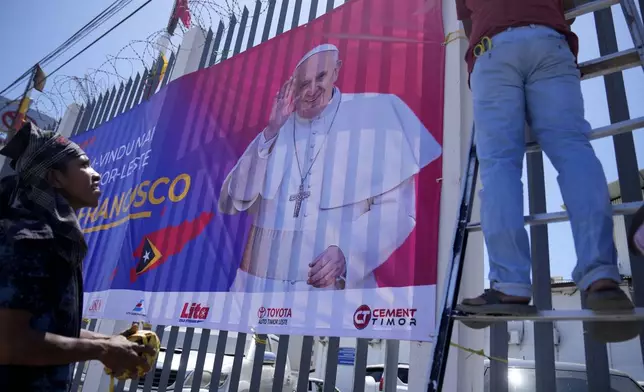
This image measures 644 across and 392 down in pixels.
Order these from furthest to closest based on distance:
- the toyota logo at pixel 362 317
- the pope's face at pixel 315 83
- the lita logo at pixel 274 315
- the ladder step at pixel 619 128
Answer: the pope's face at pixel 315 83, the lita logo at pixel 274 315, the toyota logo at pixel 362 317, the ladder step at pixel 619 128

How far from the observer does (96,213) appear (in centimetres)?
460

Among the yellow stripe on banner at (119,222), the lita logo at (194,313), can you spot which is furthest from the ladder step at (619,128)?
the yellow stripe on banner at (119,222)

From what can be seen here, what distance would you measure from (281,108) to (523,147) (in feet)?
6.14

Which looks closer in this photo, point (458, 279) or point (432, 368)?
point (432, 368)

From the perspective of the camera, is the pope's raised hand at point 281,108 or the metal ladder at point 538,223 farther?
the pope's raised hand at point 281,108

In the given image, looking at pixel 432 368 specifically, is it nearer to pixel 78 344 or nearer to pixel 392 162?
pixel 78 344

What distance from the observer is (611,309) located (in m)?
1.15

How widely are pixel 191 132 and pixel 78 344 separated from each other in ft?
8.84

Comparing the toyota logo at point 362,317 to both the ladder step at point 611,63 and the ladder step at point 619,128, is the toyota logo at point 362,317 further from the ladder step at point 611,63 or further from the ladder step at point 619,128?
the ladder step at point 611,63

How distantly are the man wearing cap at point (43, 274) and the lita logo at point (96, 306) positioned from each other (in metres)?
2.59

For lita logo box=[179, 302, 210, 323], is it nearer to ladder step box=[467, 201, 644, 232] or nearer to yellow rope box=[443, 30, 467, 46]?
ladder step box=[467, 201, 644, 232]

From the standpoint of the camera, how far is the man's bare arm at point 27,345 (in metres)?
1.13

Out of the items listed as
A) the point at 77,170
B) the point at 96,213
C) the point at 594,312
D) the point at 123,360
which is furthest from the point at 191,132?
the point at 594,312

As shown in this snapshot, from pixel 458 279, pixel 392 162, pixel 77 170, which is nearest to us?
pixel 458 279
